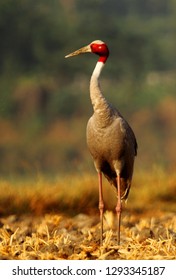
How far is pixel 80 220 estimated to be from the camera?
8.07 meters

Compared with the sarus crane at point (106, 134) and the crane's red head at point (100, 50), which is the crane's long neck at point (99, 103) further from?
the crane's red head at point (100, 50)

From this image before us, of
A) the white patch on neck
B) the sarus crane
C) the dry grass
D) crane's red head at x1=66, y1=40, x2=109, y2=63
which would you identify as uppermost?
crane's red head at x1=66, y1=40, x2=109, y2=63

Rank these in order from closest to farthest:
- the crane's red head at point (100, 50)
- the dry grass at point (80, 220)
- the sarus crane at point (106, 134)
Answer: the dry grass at point (80, 220) < the sarus crane at point (106, 134) < the crane's red head at point (100, 50)

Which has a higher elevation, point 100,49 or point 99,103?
point 100,49

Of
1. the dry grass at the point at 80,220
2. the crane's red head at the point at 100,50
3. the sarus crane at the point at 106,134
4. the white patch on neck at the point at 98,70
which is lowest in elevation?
the dry grass at the point at 80,220

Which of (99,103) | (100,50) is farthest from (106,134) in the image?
(100,50)

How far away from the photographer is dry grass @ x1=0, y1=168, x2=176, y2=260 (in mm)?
5777

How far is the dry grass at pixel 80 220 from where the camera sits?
578 cm

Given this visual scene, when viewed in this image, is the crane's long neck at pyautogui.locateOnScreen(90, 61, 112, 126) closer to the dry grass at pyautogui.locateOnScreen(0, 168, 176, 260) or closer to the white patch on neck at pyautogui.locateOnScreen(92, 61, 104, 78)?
the white patch on neck at pyautogui.locateOnScreen(92, 61, 104, 78)

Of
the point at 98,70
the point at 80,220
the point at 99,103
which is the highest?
the point at 98,70

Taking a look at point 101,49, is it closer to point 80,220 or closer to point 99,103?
point 99,103

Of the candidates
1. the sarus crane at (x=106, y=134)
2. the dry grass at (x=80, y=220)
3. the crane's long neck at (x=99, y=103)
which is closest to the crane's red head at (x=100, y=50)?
the sarus crane at (x=106, y=134)

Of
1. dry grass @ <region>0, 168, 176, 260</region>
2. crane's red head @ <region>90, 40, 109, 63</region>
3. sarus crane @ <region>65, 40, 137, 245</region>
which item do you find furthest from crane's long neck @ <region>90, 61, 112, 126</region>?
dry grass @ <region>0, 168, 176, 260</region>
